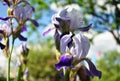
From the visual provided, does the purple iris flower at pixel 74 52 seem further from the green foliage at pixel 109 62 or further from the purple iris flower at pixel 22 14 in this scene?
the green foliage at pixel 109 62

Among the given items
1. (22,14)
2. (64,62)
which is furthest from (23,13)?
(64,62)

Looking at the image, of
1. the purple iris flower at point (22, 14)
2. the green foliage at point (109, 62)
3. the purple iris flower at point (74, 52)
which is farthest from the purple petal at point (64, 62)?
the green foliage at point (109, 62)

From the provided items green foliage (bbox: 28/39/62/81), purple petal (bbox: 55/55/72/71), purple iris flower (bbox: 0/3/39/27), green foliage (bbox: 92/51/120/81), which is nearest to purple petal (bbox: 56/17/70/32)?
purple petal (bbox: 55/55/72/71)

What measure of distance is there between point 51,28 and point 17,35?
414mm

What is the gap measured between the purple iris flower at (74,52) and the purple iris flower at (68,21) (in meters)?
0.04

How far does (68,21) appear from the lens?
5.90 ft

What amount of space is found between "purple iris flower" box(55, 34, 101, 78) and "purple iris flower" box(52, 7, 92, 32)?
4cm

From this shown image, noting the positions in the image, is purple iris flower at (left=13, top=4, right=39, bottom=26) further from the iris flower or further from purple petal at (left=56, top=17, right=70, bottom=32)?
purple petal at (left=56, top=17, right=70, bottom=32)

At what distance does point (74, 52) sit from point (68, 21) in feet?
0.48

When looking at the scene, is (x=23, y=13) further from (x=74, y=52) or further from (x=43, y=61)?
(x=43, y=61)

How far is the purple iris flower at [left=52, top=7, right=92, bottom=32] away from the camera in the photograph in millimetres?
1777

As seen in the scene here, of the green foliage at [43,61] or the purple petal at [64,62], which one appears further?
the green foliage at [43,61]

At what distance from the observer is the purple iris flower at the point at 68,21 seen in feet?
5.83

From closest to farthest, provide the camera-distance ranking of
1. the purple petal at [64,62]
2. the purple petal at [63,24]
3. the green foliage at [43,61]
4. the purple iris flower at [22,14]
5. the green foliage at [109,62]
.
→ 1. the purple petal at [64,62]
2. the purple petal at [63,24]
3. the purple iris flower at [22,14]
4. the green foliage at [109,62]
5. the green foliage at [43,61]
